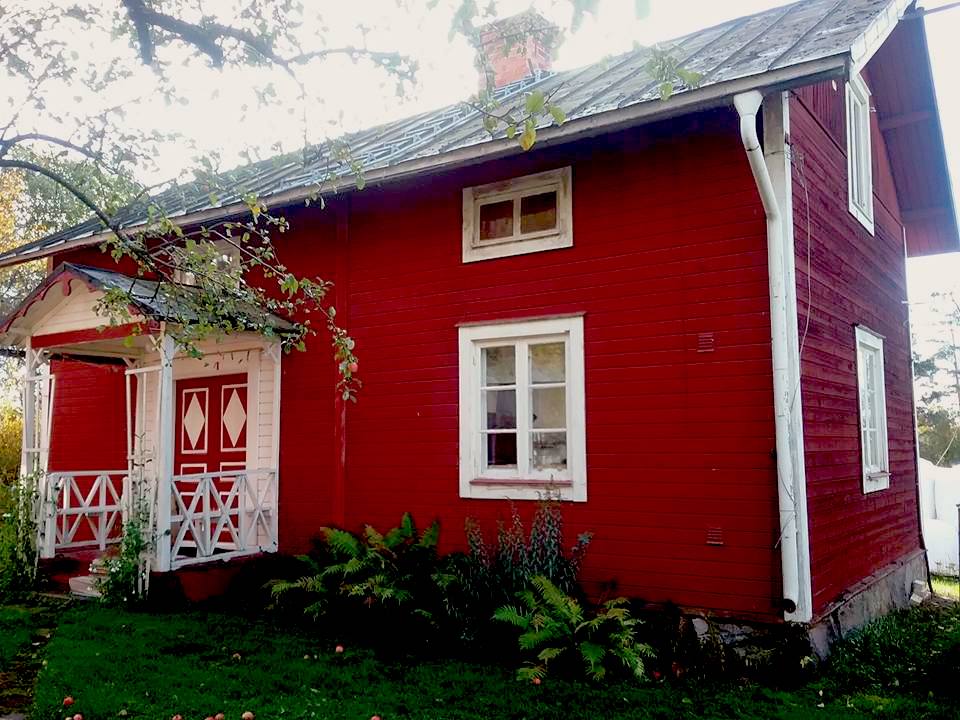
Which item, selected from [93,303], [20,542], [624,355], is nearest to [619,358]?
[624,355]

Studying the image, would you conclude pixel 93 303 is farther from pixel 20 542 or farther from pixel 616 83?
pixel 616 83

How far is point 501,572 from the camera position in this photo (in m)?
7.16

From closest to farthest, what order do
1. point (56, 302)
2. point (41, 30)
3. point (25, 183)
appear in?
point (41, 30) < point (56, 302) < point (25, 183)

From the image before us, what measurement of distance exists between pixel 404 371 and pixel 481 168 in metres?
2.13

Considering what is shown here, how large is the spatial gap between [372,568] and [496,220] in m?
3.41

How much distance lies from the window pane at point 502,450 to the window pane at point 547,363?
60 centimetres

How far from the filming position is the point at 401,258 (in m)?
8.70

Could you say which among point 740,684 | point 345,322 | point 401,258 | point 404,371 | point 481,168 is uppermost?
point 481,168

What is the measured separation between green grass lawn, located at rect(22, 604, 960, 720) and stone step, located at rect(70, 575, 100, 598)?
1923 mm

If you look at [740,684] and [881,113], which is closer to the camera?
[740,684]

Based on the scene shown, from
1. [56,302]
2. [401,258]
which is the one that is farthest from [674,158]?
[56,302]

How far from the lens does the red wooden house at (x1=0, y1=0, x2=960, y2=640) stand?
6.57 meters

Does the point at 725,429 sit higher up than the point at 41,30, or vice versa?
the point at 41,30

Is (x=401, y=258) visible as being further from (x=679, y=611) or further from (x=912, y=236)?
(x=912, y=236)
